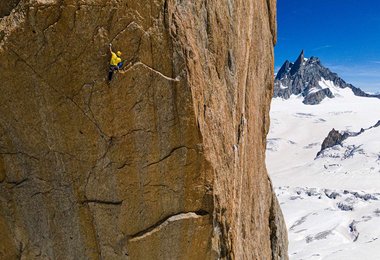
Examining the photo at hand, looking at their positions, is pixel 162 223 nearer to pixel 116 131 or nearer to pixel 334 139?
pixel 116 131

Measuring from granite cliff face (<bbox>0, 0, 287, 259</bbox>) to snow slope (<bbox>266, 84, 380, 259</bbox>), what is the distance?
104 feet

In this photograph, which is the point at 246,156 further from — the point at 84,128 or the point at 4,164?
the point at 4,164

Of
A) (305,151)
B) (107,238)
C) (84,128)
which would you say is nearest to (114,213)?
(107,238)

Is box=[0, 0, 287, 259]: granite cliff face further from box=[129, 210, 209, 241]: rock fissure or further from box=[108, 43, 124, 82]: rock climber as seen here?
box=[108, 43, 124, 82]: rock climber

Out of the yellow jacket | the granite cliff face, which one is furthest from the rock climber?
the granite cliff face

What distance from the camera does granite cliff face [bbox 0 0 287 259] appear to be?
22.2ft

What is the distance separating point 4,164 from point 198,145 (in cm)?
386

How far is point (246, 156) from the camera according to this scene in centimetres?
1027

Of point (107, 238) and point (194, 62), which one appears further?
point (107, 238)

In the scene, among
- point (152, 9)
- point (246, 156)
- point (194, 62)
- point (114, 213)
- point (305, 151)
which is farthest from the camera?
point (305, 151)

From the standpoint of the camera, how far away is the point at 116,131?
23.6ft

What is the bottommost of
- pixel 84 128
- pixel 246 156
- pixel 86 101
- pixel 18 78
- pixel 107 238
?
pixel 107 238

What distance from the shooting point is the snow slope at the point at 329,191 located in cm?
3978

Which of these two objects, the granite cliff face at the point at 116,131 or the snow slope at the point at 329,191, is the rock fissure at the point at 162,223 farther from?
the snow slope at the point at 329,191
